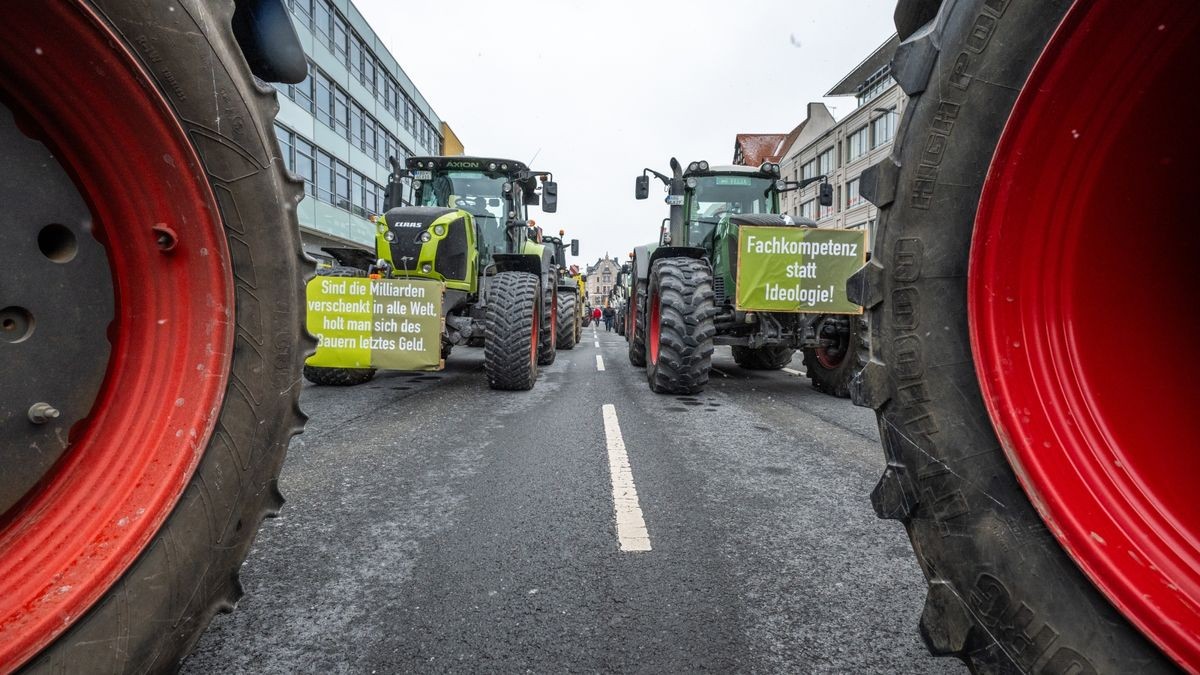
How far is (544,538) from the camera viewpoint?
2.39m

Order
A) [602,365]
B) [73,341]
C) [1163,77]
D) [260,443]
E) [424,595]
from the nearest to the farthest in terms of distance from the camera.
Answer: [1163,77]
[73,341]
[260,443]
[424,595]
[602,365]

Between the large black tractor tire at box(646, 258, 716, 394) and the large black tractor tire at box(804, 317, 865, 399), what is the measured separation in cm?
155

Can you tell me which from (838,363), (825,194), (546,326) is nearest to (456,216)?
(546,326)

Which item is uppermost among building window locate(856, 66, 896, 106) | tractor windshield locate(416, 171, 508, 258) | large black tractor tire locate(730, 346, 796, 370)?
building window locate(856, 66, 896, 106)

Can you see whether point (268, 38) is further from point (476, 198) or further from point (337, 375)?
point (476, 198)

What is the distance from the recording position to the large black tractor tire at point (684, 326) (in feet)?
19.6

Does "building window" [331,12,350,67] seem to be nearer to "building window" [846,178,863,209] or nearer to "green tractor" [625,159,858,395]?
"green tractor" [625,159,858,395]

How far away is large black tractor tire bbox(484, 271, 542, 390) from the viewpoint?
6.14 m

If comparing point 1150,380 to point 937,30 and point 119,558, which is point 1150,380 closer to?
point 937,30

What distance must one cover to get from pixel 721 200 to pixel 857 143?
94.6 feet

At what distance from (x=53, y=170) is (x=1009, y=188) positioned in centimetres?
165

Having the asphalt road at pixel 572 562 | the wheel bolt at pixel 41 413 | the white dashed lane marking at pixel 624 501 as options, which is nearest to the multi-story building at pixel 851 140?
the white dashed lane marking at pixel 624 501

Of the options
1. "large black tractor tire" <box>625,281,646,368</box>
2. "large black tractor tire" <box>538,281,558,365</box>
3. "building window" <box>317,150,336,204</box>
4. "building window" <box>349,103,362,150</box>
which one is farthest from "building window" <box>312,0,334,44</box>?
"large black tractor tire" <box>625,281,646,368</box>

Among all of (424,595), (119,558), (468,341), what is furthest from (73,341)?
(468,341)
